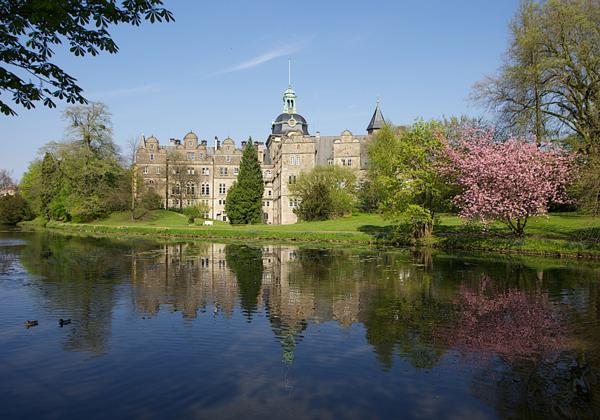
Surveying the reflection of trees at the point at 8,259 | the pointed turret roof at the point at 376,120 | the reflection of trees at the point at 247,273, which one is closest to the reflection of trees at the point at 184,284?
the reflection of trees at the point at 247,273

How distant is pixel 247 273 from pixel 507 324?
10.7m

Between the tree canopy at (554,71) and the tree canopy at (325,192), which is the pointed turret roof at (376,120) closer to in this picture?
the tree canopy at (325,192)

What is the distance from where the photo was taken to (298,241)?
3800cm

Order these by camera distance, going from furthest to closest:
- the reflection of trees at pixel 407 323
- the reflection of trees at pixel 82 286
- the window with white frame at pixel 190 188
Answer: the window with white frame at pixel 190 188 < the reflection of trees at pixel 82 286 < the reflection of trees at pixel 407 323

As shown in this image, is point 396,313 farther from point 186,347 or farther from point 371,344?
point 186,347

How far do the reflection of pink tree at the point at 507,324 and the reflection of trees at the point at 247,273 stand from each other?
496cm

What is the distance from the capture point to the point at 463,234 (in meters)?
32.8

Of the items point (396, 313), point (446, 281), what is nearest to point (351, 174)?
point (446, 281)

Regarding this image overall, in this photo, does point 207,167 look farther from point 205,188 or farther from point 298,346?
point 298,346

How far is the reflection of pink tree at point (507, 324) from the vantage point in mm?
9367

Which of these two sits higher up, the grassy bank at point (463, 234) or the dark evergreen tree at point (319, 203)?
the dark evergreen tree at point (319, 203)

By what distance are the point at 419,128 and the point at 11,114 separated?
89.4 feet

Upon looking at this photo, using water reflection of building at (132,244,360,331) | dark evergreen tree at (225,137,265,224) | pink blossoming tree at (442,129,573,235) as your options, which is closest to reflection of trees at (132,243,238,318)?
water reflection of building at (132,244,360,331)

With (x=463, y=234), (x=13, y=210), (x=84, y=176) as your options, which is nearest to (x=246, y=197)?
(x=84, y=176)
